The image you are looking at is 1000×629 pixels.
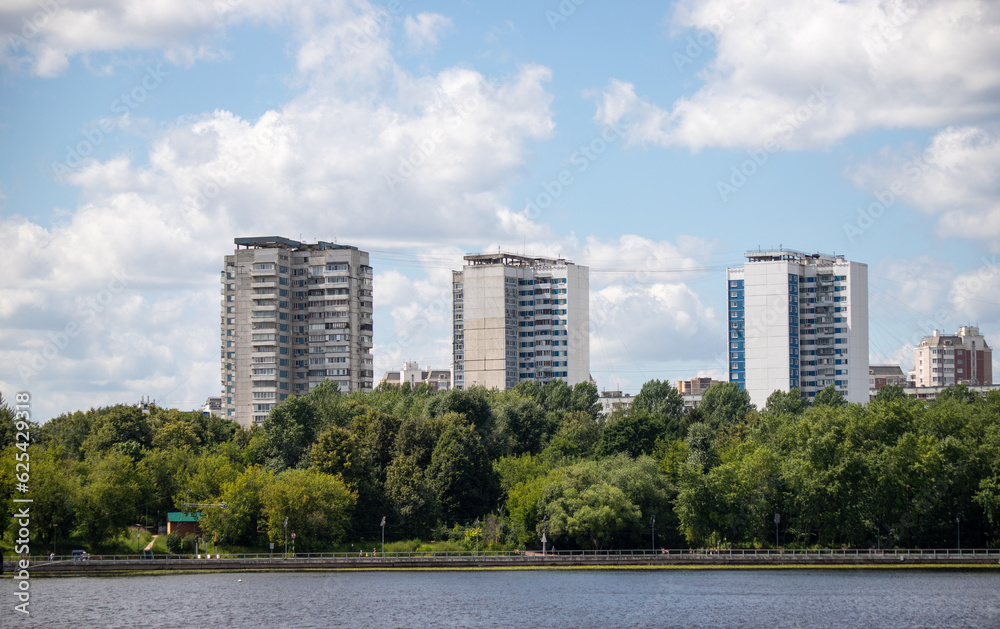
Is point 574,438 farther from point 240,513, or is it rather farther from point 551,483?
point 240,513

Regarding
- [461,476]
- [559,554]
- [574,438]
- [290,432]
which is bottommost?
[559,554]

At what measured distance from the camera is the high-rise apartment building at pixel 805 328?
193 meters

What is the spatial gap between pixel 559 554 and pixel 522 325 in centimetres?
9753

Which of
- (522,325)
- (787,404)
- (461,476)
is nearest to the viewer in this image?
(461,476)

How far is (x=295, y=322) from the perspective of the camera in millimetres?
181375

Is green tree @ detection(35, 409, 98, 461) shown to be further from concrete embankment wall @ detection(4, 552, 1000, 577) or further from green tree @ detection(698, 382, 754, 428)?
green tree @ detection(698, 382, 754, 428)

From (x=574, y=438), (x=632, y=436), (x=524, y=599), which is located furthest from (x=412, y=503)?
(x=574, y=438)

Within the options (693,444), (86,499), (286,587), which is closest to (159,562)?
(86,499)

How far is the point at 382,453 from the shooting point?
378 feet

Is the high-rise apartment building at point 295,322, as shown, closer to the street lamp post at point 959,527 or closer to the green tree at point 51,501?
the green tree at point 51,501

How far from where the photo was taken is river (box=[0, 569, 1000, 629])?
228ft

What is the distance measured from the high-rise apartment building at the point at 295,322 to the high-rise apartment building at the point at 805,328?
222 ft

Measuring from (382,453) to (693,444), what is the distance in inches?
1282

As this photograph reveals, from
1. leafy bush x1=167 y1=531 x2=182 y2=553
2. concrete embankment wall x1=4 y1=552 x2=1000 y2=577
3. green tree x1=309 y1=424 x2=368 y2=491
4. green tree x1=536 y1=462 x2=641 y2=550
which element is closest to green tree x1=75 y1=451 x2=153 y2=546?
leafy bush x1=167 y1=531 x2=182 y2=553
